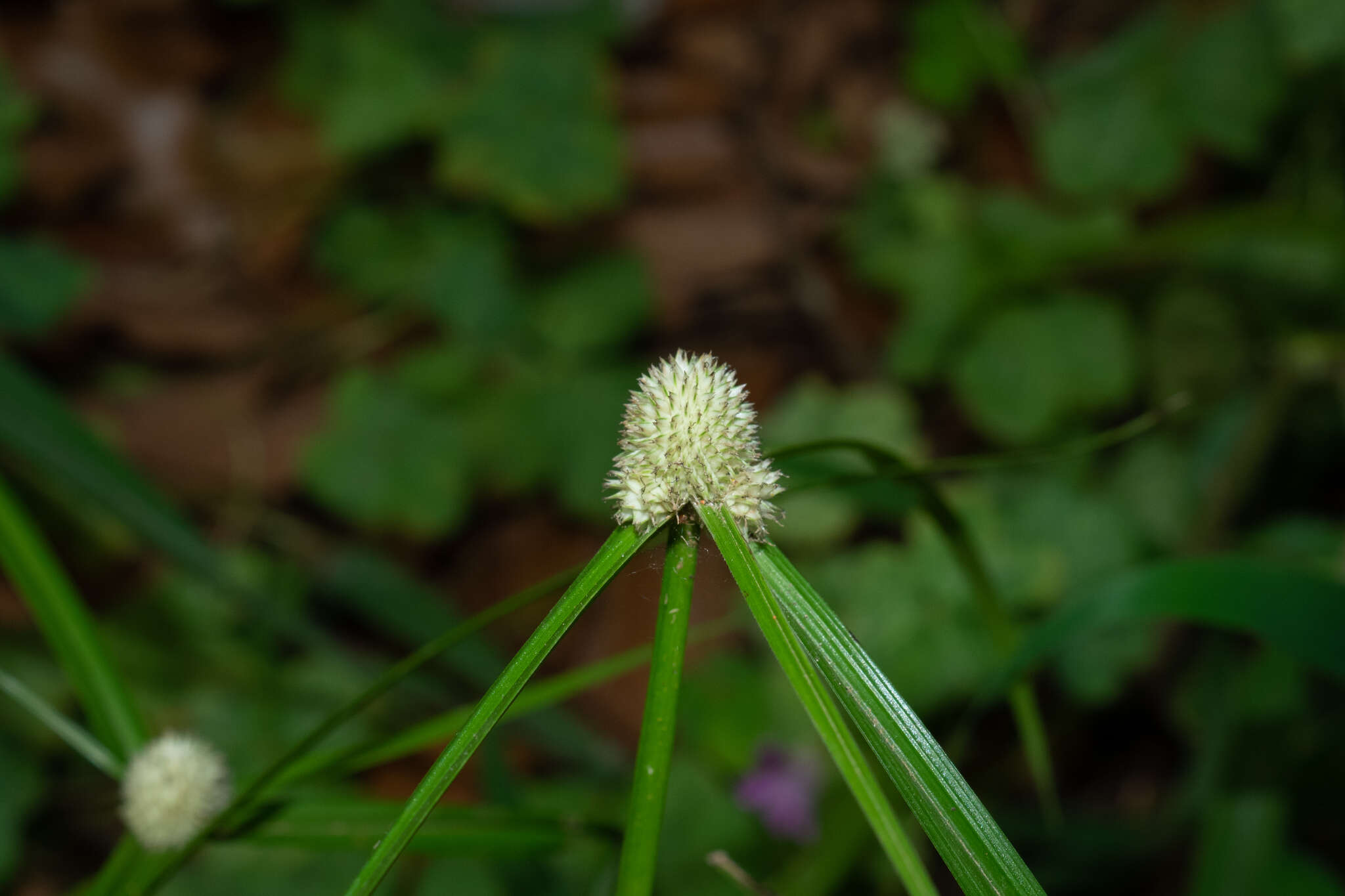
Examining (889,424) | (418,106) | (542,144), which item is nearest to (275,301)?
(418,106)

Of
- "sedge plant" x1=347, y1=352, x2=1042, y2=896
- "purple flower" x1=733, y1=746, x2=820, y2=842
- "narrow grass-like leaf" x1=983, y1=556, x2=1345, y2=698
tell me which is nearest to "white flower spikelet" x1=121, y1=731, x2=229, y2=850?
"sedge plant" x1=347, y1=352, x2=1042, y2=896

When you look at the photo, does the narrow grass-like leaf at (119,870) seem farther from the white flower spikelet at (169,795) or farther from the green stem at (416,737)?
the green stem at (416,737)

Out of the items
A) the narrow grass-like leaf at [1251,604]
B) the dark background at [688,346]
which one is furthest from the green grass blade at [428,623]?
the narrow grass-like leaf at [1251,604]

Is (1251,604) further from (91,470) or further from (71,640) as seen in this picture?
(91,470)

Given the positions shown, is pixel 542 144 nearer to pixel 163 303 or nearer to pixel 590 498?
pixel 590 498

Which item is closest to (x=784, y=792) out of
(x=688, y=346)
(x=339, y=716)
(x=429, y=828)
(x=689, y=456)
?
(x=688, y=346)

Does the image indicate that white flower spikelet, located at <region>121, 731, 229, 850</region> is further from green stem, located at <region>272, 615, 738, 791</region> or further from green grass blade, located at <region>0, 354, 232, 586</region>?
green grass blade, located at <region>0, 354, 232, 586</region>
